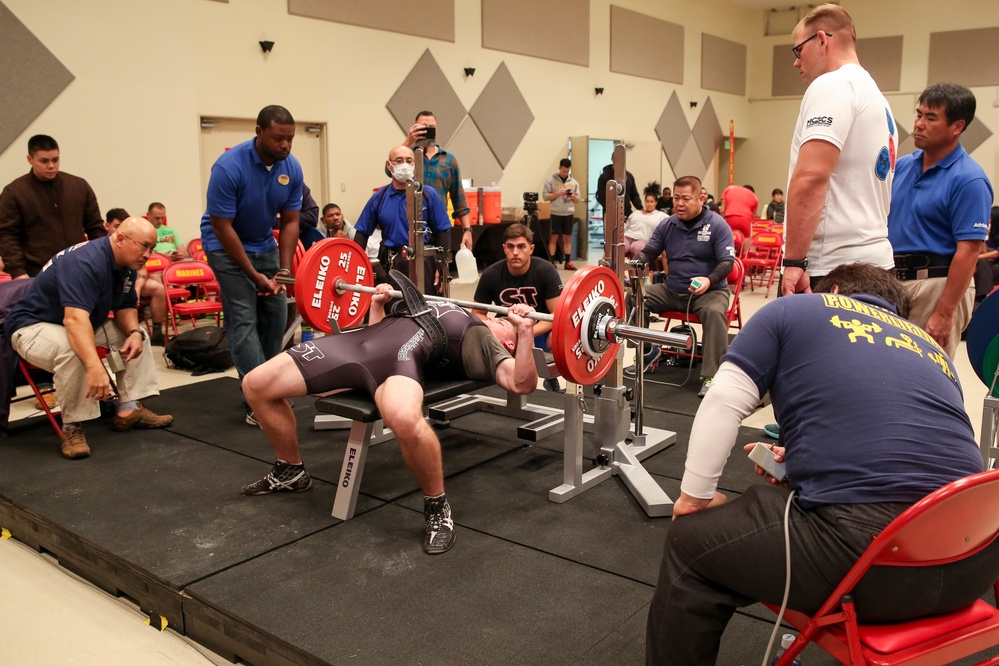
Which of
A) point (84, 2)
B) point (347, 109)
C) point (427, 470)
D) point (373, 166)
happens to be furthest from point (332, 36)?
point (427, 470)

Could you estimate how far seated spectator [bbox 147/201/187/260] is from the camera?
22.9 ft

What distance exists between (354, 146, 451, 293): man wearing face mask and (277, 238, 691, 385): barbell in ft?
3.03

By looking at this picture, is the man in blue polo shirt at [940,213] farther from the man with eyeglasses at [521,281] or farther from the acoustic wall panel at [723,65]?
the acoustic wall panel at [723,65]

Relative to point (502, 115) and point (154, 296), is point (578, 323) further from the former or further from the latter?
point (502, 115)

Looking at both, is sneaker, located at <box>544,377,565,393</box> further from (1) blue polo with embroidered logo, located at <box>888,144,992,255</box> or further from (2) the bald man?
(2) the bald man

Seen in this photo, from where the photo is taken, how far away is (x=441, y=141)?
975 centimetres

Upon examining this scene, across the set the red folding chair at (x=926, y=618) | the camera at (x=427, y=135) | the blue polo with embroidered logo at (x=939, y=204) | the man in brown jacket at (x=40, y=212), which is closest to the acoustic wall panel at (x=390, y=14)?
the man in brown jacket at (x=40, y=212)

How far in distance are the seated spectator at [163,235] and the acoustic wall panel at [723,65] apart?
11.2m

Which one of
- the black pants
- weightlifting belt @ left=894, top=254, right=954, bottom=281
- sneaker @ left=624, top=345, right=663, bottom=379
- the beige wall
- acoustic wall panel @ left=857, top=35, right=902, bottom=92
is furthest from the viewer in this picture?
acoustic wall panel @ left=857, top=35, right=902, bottom=92

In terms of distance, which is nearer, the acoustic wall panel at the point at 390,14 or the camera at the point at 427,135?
the camera at the point at 427,135

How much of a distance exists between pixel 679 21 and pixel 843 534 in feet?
46.9

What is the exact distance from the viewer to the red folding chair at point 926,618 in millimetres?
1274

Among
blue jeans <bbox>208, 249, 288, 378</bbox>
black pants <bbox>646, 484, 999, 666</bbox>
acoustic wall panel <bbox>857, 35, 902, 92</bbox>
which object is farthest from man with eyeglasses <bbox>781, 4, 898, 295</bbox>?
acoustic wall panel <bbox>857, 35, 902, 92</bbox>

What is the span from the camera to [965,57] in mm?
14086
